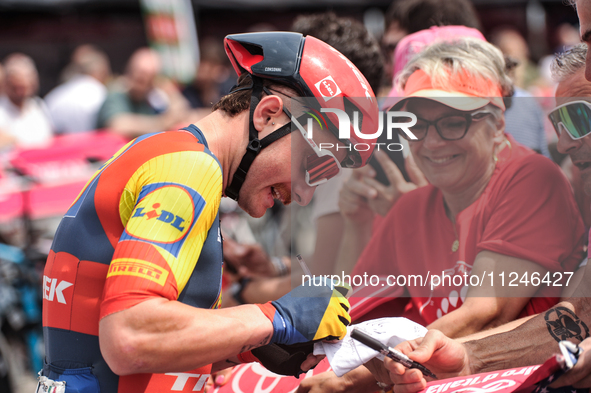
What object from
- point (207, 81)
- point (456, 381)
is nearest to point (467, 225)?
point (456, 381)

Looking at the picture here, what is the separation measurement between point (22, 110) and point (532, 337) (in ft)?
25.3

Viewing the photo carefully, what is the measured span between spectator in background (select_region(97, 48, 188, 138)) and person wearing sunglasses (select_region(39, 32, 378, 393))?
5568mm

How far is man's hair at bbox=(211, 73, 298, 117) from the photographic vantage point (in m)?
2.21

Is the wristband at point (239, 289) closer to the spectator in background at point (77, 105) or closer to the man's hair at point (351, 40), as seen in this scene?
the man's hair at point (351, 40)

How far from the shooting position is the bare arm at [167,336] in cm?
171

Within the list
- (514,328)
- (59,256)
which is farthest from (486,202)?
(59,256)

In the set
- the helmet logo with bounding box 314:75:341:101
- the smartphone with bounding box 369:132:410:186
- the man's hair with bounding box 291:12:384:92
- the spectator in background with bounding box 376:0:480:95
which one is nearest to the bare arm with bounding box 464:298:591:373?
the smartphone with bounding box 369:132:410:186

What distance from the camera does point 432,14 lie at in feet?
15.4

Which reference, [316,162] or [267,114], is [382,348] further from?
[267,114]

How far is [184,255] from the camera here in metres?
1.82

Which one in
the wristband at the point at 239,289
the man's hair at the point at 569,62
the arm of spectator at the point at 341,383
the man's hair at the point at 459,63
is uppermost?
the man's hair at the point at 459,63

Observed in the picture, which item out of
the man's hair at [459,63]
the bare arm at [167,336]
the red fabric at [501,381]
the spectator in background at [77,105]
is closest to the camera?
the bare arm at [167,336]

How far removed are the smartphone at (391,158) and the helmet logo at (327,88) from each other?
0.29 meters

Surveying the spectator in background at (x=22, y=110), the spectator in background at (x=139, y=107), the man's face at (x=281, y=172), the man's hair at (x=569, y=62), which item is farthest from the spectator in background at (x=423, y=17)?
the spectator in background at (x=22, y=110)
